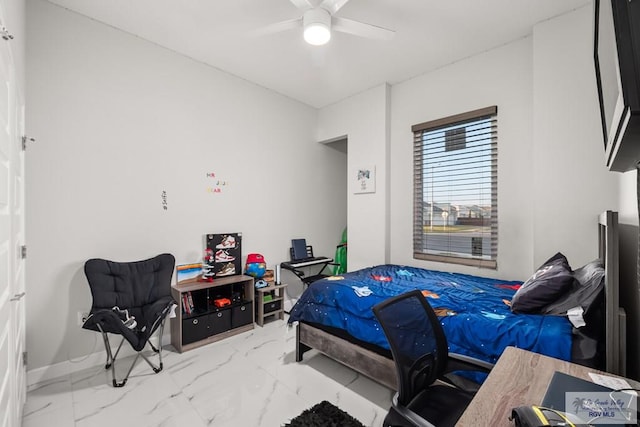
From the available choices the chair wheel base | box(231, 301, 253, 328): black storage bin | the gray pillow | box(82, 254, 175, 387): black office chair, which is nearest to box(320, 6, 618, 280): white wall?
the gray pillow

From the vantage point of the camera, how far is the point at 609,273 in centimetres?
124

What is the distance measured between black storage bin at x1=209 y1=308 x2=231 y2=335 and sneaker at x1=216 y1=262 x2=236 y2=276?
433 millimetres

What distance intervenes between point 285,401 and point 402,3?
3.27 meters

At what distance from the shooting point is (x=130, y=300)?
8.61 feet

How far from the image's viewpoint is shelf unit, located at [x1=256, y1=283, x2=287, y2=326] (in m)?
3.56

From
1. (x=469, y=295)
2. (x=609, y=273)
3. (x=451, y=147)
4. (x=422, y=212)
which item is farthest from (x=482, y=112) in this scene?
(x=609, y=273)

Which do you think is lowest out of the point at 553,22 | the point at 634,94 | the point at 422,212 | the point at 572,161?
the point at 422,212

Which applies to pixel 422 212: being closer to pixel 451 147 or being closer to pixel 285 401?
pixel 451 147

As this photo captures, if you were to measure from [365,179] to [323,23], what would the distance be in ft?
6.95

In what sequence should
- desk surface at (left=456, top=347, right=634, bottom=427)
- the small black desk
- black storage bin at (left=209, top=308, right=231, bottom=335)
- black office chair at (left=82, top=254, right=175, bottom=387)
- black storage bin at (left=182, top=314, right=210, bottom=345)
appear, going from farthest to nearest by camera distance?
the small black desk < black storage bin at (left=209, top=308, right=231, bottom=335) < black storage bin at (left=182, top=314, right=210, bottom=345) < black office chair at (left=82, top=254, right=175, bottom=387) < desk surface at (left=456, top=347, right=634, bottom=427)

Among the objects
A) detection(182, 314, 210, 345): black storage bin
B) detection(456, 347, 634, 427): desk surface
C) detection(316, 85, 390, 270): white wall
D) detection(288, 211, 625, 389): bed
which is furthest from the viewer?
detection(316, 85, 390, 270): white wall

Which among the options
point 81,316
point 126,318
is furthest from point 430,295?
point 81,316

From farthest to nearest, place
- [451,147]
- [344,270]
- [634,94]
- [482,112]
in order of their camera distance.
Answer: [344,270], [451,147], [482,112], [634,94]

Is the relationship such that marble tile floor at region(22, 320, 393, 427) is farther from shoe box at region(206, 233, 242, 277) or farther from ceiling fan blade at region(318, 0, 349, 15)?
ceiling fan blade at region(318, 0, 349, 15)
